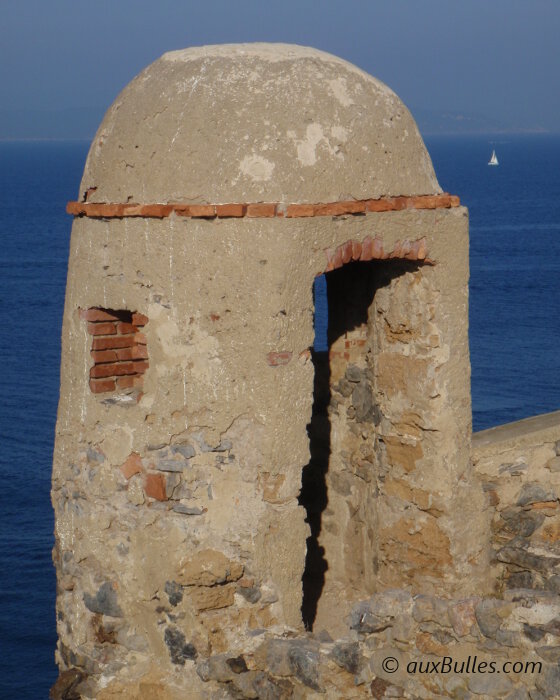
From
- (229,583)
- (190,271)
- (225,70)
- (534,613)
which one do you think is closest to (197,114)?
(225,70)

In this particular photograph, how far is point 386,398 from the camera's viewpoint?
23.6ft

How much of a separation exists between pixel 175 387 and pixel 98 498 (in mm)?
781

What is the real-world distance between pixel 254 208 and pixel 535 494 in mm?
2791

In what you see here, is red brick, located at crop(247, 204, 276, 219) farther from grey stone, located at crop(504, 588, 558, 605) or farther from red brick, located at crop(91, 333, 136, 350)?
grey stone, located at crop(504, 588, 558, 605)

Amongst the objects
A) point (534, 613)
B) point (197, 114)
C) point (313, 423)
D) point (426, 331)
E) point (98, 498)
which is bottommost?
point (534, 613)

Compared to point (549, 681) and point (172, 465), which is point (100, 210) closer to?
point (172, 465)

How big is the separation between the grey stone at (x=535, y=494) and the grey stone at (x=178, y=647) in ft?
7.86

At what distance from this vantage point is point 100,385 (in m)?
6.25

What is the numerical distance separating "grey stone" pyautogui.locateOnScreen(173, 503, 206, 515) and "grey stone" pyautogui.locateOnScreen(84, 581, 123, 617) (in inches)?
22.8

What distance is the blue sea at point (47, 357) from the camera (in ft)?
41.8

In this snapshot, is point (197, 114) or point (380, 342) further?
point (380, 342)

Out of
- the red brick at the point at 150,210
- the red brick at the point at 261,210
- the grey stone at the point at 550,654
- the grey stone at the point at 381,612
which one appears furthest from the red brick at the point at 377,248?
the grey stone at the point at 550,654

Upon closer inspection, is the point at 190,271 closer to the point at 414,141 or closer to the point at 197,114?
the point at 197,114

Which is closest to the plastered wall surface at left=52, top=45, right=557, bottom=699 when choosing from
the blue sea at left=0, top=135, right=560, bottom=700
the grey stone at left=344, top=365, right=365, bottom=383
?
the grey stone at left=344, top=365, right=365, bottom=383
